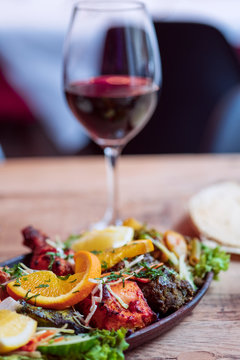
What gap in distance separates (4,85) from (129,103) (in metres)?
4.39

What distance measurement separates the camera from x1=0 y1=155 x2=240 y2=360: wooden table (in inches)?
48.4

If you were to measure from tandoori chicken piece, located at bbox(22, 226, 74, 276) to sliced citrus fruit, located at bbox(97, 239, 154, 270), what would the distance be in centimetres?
10

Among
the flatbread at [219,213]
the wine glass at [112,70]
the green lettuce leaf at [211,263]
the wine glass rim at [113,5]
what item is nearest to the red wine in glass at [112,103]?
the wine glass at [112,70]

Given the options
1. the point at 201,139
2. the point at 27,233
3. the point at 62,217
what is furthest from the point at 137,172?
the point at 201,139

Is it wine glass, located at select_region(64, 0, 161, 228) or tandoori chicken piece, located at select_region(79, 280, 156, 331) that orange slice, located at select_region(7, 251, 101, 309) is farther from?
wine glass, located at select_region(64, 0, 161, 228)

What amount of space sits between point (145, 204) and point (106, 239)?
0.79 metres

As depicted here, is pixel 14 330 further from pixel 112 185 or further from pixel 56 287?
pixel 112 185

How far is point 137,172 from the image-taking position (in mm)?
2621

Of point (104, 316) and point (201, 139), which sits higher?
point (104, 316)

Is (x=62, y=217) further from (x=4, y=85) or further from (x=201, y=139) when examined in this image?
(x=4, y=85)

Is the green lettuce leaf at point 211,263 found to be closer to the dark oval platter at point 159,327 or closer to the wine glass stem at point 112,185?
the dark oval platter at point 159,327

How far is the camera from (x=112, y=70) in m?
1.83

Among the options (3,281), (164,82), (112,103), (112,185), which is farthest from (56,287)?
(164,82)

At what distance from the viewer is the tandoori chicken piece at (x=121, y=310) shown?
1.12 meters
